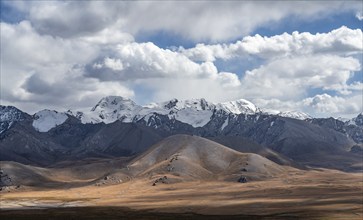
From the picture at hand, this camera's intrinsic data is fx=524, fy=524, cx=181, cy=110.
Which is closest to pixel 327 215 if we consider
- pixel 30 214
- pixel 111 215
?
pixel 111 215

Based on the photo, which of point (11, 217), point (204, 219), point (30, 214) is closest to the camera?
point (204, 219)

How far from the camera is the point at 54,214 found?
187 m

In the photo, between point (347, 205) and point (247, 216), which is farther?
point (347, 205)

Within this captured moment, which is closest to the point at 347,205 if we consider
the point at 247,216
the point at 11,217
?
the point at 247,216

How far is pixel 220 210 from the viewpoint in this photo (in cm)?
19500

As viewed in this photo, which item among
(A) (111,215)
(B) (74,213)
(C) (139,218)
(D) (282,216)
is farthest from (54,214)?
(D) (282,216)

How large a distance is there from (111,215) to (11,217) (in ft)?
110

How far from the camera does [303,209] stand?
619ft

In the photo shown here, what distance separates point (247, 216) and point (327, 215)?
24979mm

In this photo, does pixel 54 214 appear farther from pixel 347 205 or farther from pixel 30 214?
pixel 347 205

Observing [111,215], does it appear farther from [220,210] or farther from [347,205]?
[347,205]

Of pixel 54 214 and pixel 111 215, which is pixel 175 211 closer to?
pixel 111 215

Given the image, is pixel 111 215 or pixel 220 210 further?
pixel 220 210

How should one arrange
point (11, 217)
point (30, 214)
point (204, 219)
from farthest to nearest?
point (30, 214) < point (11, 217) < point (204, 219)
